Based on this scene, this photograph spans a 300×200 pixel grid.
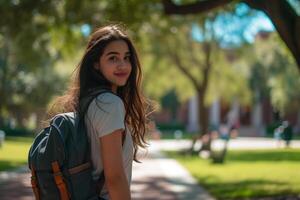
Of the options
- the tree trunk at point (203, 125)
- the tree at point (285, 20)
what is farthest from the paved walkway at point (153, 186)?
the tree trunk at point (203, 125)

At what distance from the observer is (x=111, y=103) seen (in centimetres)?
264

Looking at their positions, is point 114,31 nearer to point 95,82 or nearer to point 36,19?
point 95,82

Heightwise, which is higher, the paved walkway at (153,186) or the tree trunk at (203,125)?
the paved walkway at (153,186)

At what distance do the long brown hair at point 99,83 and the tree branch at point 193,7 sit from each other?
6.30 metres

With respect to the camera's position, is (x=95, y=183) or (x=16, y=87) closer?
(x=95, y=183)

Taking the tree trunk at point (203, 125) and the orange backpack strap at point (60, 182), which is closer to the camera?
the orange backpack strap at point (60, 182)

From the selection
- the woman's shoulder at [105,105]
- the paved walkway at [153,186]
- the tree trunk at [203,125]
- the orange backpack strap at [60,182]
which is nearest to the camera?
the orange backpack strap at [60,182]

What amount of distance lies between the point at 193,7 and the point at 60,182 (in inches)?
282

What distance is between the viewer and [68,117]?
266 centimetres

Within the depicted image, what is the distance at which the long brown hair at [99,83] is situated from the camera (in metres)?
2.83

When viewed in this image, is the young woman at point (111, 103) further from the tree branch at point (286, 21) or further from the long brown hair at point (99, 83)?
the tree branch at point (286, 21)

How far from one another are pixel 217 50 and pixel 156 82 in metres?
4.19

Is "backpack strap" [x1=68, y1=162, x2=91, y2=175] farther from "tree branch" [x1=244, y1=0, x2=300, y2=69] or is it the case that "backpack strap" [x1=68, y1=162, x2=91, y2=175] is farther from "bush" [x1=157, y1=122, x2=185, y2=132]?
"bush" [x1=157, y1=122, x2=185, y2=132]

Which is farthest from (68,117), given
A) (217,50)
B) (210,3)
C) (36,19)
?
(217,50)
